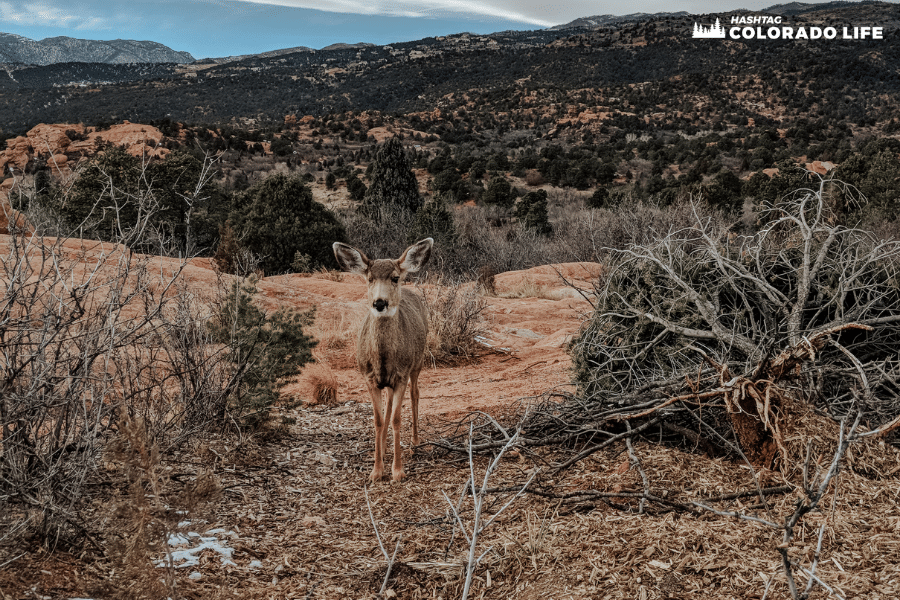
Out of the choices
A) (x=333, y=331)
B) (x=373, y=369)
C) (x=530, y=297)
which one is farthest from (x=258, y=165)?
(x=373, y=369)

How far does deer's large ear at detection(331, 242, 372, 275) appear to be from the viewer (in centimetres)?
452

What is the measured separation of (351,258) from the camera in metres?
4.60

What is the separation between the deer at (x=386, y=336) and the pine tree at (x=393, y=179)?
76.1ft

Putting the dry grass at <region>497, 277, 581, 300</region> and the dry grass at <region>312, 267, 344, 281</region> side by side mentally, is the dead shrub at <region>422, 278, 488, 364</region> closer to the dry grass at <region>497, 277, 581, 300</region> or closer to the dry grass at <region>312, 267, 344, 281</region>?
the dry grass at <region>497, 277, 581, 300</region>

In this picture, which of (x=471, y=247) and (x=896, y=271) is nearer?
(x=896, y=271)

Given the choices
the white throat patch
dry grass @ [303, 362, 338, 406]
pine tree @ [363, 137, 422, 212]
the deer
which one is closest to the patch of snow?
the deer

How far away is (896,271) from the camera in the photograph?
448 centimetres

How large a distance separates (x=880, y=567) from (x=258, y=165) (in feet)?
149

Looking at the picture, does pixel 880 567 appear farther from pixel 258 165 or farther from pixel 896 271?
pixel 258 165

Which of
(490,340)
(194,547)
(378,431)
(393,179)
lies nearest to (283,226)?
(490,340)

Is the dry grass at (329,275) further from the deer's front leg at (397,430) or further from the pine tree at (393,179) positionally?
the deer's front leg at (397,430)

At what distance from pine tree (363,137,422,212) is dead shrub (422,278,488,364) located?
650 inches

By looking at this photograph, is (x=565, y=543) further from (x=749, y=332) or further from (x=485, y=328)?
(x=485, y=328)

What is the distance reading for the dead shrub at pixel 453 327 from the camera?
11086 mm
